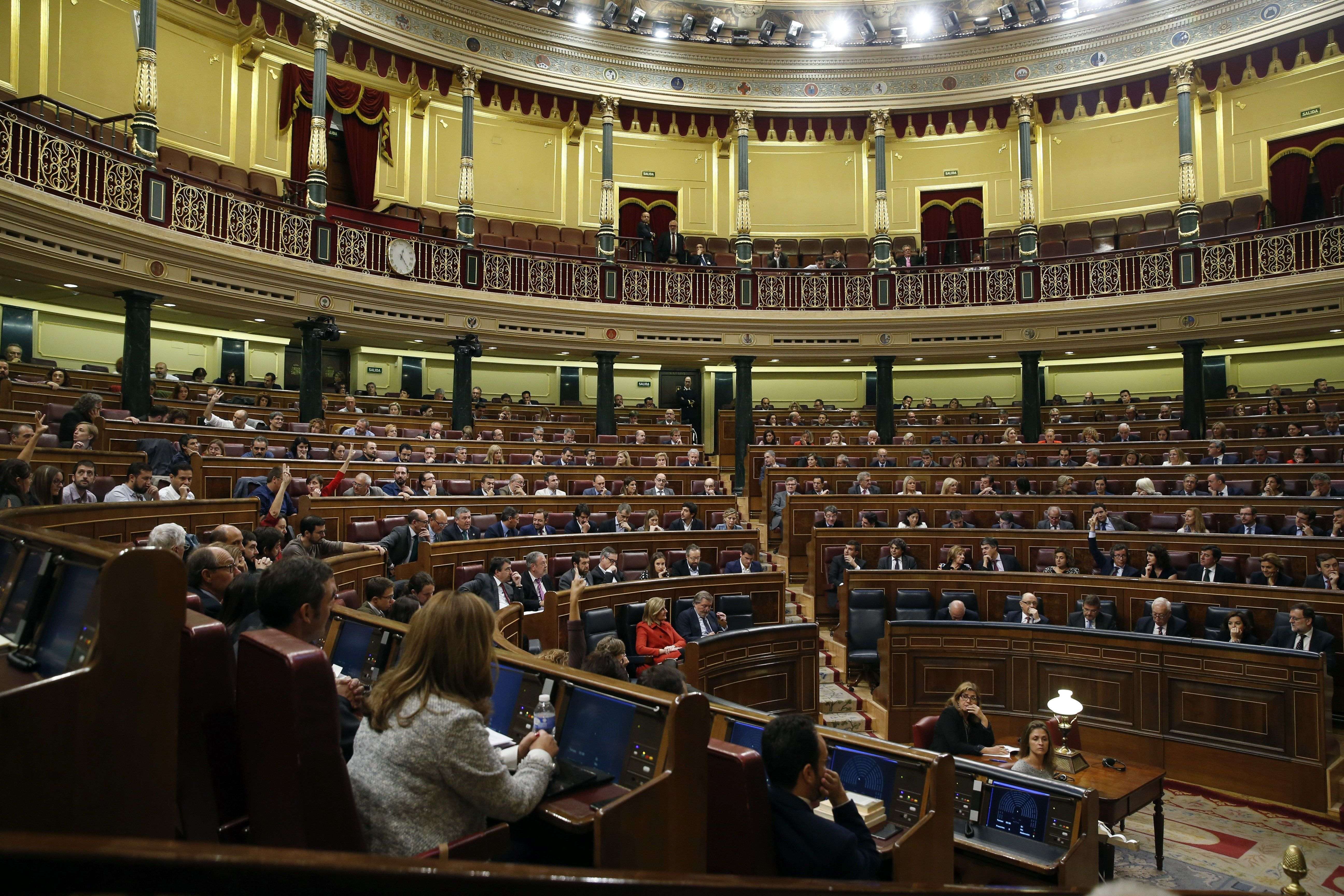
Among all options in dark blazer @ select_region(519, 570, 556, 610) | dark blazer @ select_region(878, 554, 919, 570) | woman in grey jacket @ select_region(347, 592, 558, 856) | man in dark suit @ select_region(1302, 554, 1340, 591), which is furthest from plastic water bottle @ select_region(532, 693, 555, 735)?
man in dark suit @ select_region(1302, 554, 1340, 591)

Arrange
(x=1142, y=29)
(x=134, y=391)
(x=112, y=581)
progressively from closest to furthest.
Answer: (x=112, y=581), (x=134, y=391), (x=1142, y=29)

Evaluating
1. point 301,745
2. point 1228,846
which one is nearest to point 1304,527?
point 1228,846

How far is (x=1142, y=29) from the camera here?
13383 millimetres

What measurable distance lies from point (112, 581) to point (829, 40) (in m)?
15.3

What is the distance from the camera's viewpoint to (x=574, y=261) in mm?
13516

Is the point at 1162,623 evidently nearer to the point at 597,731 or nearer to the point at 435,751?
the point at 597,731

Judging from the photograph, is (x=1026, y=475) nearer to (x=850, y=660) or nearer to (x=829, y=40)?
(x=850, y=660)

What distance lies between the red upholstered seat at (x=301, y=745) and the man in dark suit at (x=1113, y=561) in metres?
7.06

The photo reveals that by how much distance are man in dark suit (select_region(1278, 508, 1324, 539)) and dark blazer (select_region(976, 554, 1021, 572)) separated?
2259 millimetres

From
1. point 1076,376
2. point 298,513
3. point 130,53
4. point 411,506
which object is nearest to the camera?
point 298,513

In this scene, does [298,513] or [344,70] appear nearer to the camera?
[298,513]

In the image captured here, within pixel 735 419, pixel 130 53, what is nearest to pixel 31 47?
pixel 130 53

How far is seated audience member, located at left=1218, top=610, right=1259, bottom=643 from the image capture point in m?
6.30

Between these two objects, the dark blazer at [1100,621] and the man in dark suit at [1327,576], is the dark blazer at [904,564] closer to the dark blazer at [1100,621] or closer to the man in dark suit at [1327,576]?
the dark blazer at [1100,621]
